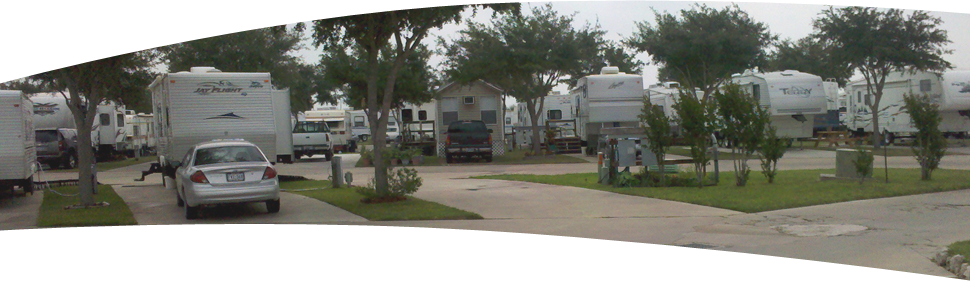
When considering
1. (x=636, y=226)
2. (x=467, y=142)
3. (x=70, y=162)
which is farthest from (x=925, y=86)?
(x=70, y=162)

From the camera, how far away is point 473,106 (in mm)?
34688

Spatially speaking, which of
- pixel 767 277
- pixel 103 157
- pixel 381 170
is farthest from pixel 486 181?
pixel 103 157

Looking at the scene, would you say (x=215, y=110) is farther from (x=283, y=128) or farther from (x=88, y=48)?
(x=283, y=128)

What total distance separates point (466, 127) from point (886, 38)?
53.7ft

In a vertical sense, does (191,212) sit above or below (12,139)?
below

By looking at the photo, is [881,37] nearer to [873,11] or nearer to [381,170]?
[873,11]

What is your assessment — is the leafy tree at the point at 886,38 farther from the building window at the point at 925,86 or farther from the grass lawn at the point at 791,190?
the grass lawn at the point at 791,190

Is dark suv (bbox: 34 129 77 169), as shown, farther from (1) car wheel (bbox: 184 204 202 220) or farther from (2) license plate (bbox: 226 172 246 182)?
(2) license plate (bbox: 226 172 246 182)

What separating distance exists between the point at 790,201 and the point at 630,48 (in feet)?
79.0

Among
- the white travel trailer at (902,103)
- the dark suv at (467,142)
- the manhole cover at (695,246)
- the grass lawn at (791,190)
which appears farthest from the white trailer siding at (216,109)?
the white travel trailer at (902,103)

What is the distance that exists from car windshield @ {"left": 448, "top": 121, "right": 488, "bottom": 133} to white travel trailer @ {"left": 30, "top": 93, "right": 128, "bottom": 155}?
1191cm

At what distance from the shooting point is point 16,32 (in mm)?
16500

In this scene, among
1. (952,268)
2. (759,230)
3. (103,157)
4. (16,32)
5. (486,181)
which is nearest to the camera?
(952,268)

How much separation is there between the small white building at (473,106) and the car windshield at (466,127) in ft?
15.2
